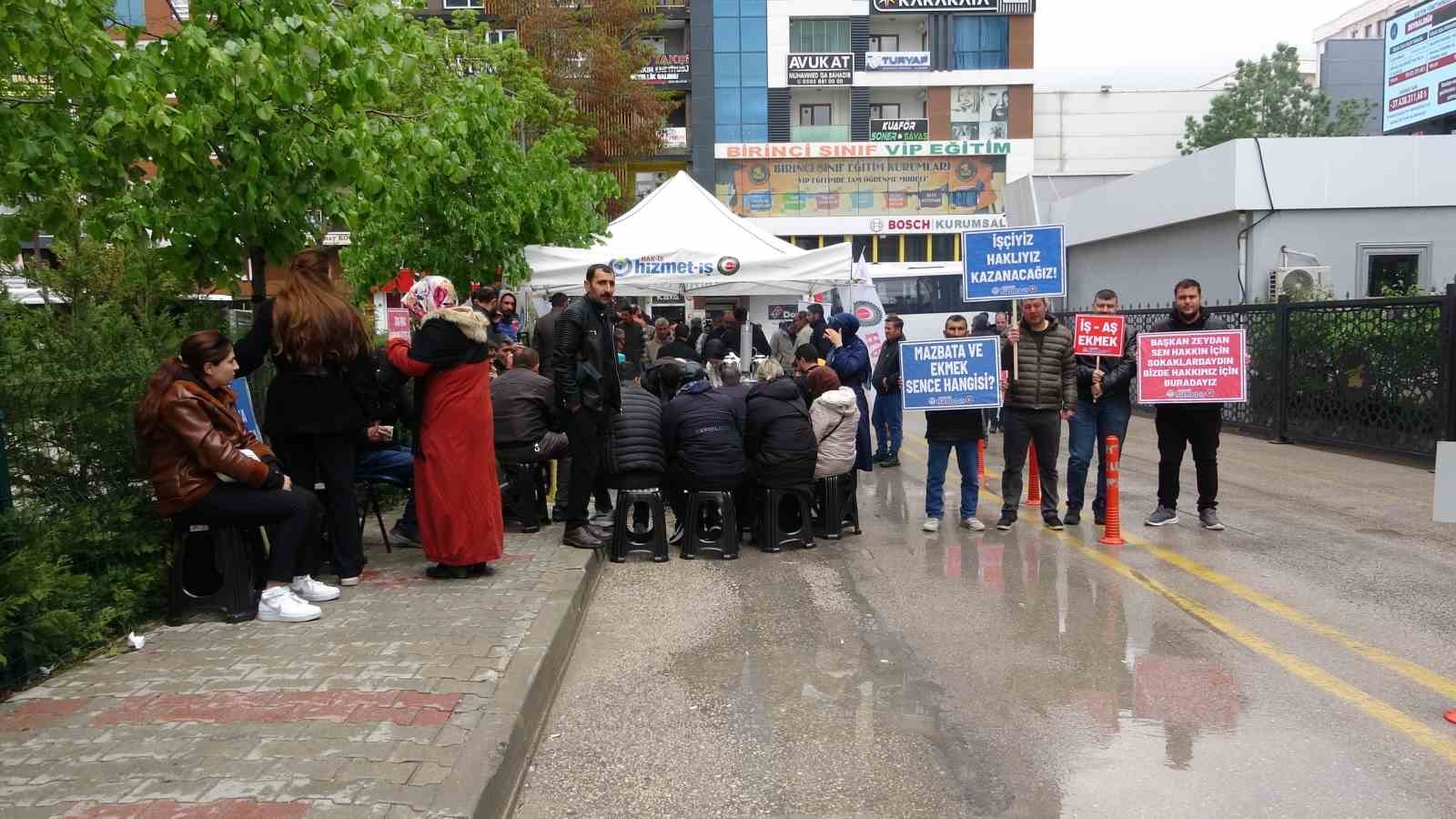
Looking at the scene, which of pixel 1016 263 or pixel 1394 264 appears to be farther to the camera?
pixel 1394 264

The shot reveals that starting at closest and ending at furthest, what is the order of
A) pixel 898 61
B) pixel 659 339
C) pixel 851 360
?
pixel 851 360
pixel 659 339
pixel 898 61

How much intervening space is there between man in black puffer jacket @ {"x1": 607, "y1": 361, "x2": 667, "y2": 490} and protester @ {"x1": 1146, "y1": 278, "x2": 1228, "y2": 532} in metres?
4.20

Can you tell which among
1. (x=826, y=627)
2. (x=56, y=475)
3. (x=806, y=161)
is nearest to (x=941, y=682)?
(x=826, y=627)

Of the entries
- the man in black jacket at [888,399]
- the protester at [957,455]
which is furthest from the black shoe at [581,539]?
the man in black jacket at [888,399]

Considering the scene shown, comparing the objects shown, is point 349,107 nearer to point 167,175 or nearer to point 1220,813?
point 167,175

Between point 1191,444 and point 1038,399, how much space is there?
1404mm

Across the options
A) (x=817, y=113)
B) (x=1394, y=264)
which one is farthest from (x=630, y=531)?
(x=817, y=113)

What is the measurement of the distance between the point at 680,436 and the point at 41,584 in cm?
439

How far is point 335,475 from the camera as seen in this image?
259 inches

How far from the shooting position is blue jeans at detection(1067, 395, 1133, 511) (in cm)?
927

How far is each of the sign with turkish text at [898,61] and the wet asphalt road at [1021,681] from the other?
42028 mm

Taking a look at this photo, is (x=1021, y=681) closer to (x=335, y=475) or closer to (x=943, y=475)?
(x=943, y=475)

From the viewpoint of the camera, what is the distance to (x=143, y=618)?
5.94m

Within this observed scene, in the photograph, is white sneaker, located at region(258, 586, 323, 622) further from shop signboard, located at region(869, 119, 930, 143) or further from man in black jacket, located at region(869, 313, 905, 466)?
shop signboard, located at region(869, 119, 930, 143)
